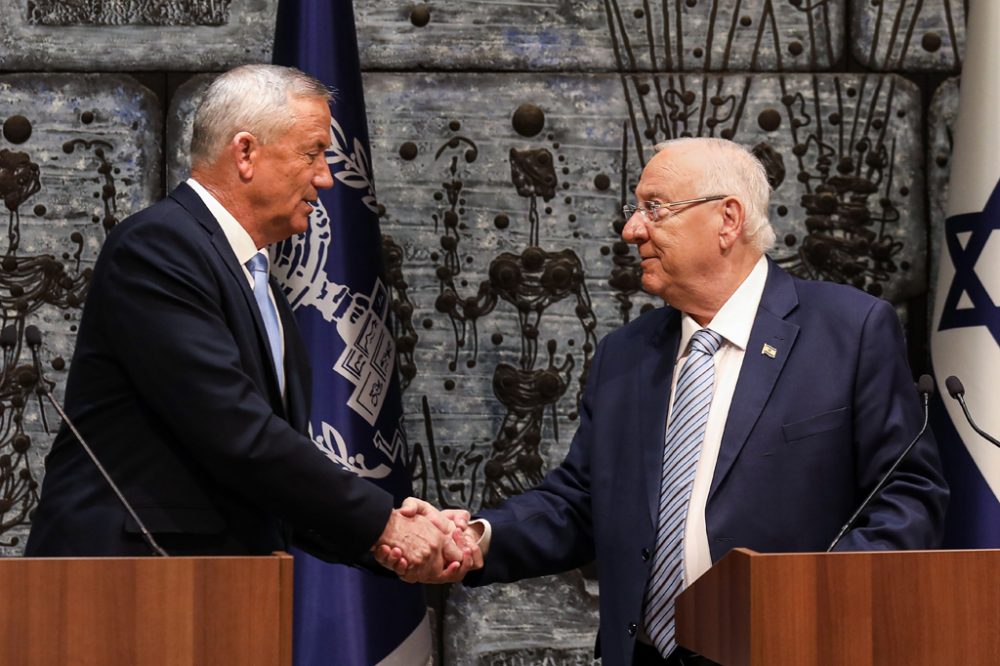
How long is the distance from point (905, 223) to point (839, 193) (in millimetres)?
205

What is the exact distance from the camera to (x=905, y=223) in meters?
3.72

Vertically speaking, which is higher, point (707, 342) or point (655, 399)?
point (707, 342)

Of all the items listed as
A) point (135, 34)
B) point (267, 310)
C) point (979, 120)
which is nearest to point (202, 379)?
point (267, 310)

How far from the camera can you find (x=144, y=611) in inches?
68.2

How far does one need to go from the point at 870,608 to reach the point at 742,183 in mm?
1160

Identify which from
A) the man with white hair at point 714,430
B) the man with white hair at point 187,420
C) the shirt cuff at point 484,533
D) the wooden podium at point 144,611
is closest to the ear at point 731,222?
the man with white hair at point 714,430

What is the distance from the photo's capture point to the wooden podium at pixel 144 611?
1.71m

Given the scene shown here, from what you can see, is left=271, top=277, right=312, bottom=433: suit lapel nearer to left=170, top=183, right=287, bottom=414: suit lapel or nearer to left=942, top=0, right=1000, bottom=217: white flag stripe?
left=170, top=183, right=287, bottom=414: suit lapel

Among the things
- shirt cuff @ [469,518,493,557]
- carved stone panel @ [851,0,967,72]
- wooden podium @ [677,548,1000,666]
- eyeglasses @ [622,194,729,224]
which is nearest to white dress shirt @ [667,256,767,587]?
eyeglasses @ [622,194,729,224]

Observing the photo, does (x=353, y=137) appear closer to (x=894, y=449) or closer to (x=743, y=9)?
(x=743, y=9)

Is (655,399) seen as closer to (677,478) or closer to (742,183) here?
(677,478)

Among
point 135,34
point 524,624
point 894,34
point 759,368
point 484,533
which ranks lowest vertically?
point 524,624

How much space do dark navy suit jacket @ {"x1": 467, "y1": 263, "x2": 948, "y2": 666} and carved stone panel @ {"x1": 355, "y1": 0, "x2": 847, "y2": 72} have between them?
1235 millimetres

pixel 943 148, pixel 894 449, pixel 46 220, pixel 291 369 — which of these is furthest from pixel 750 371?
pixel 46 220
